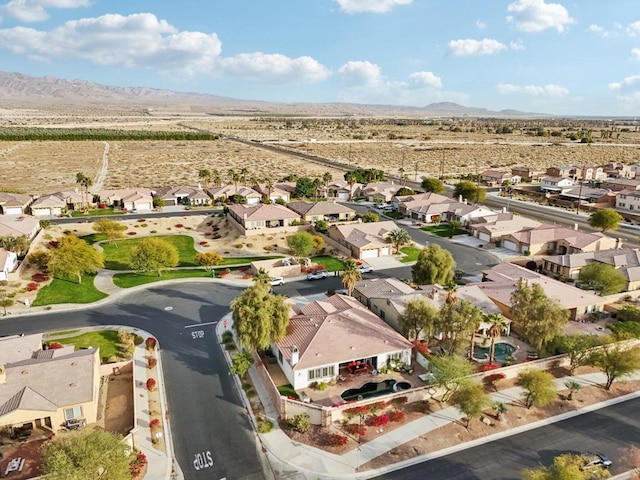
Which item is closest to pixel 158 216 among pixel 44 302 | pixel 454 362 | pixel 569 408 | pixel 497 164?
pixel 44 302

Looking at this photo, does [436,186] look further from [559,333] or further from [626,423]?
[626,423]

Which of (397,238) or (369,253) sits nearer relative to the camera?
(369,253)

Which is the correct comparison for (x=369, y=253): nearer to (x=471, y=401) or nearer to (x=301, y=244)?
(x=301, y=244)

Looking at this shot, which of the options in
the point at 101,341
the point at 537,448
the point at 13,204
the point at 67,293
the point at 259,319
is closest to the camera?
the point at 537,448

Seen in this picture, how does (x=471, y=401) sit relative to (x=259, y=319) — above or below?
below

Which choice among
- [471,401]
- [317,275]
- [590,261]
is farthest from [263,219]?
[471,401]
